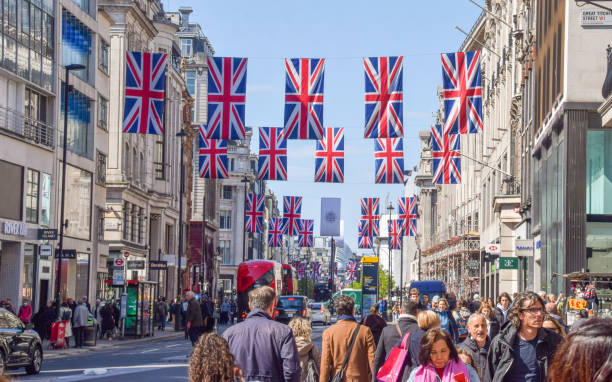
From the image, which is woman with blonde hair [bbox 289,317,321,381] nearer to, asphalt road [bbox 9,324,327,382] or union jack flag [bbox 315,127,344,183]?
asphalt road [bbox 9,324,327,382]

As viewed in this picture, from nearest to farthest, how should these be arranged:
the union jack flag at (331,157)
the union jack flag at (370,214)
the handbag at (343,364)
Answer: the handbag at (343,364) < the union jack flag at (331,157) < the union jack flag at (370,214)

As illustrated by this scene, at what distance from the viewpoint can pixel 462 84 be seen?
1315 inches

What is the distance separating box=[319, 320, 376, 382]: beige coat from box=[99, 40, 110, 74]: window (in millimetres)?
43044

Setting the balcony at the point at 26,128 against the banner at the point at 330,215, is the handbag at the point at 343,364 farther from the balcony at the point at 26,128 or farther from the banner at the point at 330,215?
the banner at the point at 330,215

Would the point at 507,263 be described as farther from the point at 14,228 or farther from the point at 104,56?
the point at 104,56

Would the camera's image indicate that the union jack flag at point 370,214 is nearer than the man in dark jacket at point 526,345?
No

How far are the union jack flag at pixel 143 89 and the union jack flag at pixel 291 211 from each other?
3267 centimetres

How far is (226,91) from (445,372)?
2567 centimetres

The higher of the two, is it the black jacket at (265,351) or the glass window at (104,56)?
the glass window at (104,56)

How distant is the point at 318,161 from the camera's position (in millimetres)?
41062

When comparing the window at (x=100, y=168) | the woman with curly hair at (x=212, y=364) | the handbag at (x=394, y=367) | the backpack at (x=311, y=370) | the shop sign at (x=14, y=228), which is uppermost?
the window at (x=100, y=168)

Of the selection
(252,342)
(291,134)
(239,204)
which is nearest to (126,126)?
(291,134)

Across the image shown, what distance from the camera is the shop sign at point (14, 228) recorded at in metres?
40.6

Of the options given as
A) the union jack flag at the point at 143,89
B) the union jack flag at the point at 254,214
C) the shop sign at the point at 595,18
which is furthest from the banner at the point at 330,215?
the shop sign at the point at 595,18
